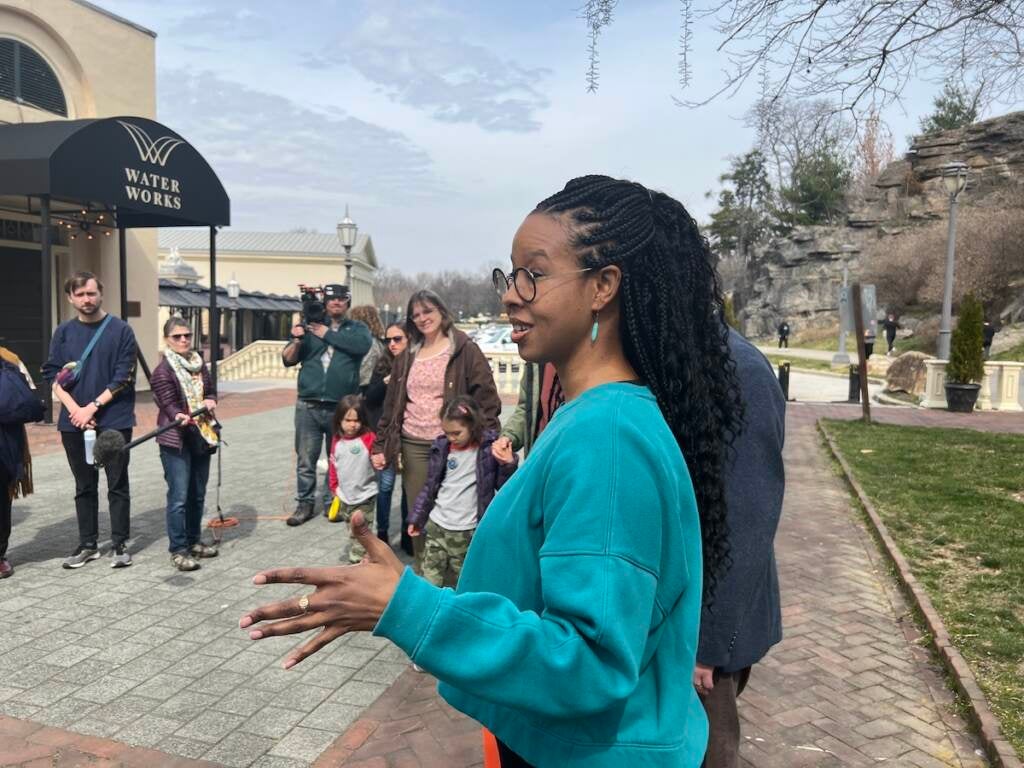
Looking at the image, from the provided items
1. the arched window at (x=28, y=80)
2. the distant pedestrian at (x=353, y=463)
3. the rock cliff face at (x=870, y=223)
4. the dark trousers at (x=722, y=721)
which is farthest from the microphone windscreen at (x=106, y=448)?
the rock cliff face at (x=870, y=223)

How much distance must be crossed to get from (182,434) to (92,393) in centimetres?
65

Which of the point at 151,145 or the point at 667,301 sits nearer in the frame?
the point at 667,301

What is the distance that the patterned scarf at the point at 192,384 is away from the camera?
17.7ft

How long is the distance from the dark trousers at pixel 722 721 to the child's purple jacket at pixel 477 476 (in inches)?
88.6

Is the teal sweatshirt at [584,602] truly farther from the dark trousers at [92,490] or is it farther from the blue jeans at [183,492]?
the dark trousers at [92,490]

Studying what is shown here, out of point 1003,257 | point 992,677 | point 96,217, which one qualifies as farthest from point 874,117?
point 1003,257

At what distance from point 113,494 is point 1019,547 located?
695 centimetres

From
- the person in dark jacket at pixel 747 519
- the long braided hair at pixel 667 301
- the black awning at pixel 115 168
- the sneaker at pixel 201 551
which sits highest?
the black awning at pixel 115 168

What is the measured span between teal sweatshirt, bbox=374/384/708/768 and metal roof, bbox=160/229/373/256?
58.7 meters

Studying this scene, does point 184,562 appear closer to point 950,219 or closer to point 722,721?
point 722,721

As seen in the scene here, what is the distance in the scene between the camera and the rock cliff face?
38281mm

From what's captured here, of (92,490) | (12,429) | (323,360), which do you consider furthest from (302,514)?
(12,429)

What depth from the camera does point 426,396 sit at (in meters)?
5.05

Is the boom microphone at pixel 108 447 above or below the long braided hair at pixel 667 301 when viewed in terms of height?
below
